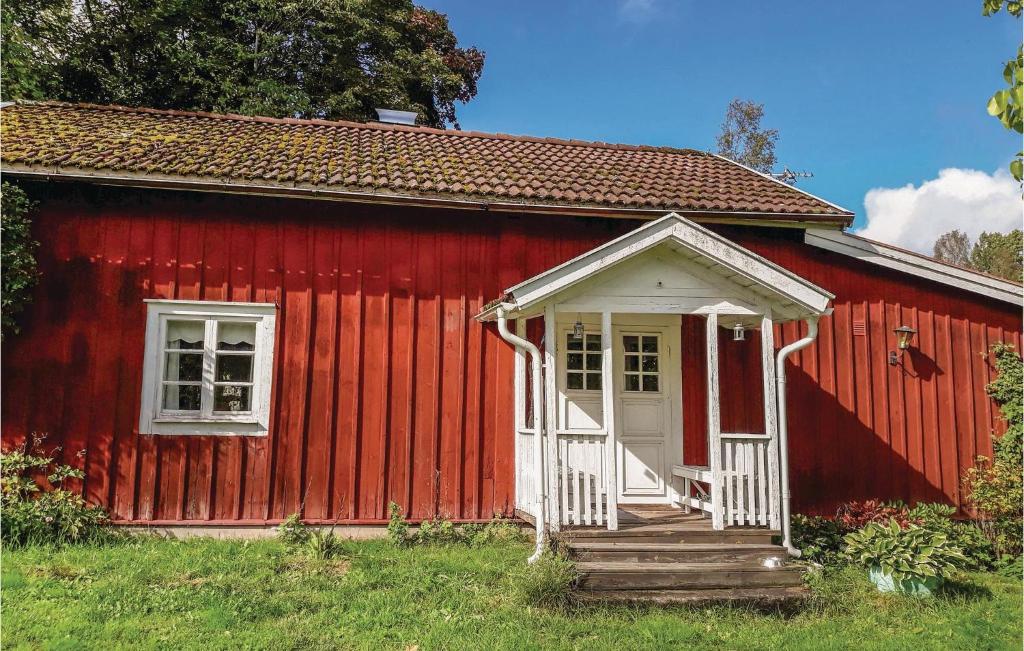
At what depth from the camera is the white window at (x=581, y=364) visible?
8.35 metres

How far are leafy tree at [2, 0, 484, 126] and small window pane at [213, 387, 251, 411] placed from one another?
1162 cm

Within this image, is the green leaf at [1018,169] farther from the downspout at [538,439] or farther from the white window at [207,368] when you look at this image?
the white window at [207,368]

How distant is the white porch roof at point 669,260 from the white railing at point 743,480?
1.30m

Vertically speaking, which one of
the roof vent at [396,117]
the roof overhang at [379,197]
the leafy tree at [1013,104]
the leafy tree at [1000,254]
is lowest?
the leafy tree at [1013,104]

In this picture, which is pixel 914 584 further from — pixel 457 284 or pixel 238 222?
pixel 238 222

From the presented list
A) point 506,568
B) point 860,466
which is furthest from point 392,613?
point 860,466

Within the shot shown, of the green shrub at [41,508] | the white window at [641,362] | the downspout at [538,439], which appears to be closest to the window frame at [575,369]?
the white window at [641,362]

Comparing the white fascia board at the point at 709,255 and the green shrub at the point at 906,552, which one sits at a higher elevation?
the white fascia board at the point at 709,255

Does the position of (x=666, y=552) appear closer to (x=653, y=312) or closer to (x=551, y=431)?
(x=551, y=431)

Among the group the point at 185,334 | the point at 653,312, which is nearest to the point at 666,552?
the point at 653,312

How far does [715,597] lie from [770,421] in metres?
1.80

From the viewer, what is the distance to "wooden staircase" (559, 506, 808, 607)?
5.87 meters

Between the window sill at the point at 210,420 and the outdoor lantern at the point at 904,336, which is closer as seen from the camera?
the window sill at the point at 210,420

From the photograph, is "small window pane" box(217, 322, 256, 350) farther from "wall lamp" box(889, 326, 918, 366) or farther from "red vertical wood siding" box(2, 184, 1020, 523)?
"wall lamp" box(889, 326, 918, 366)
